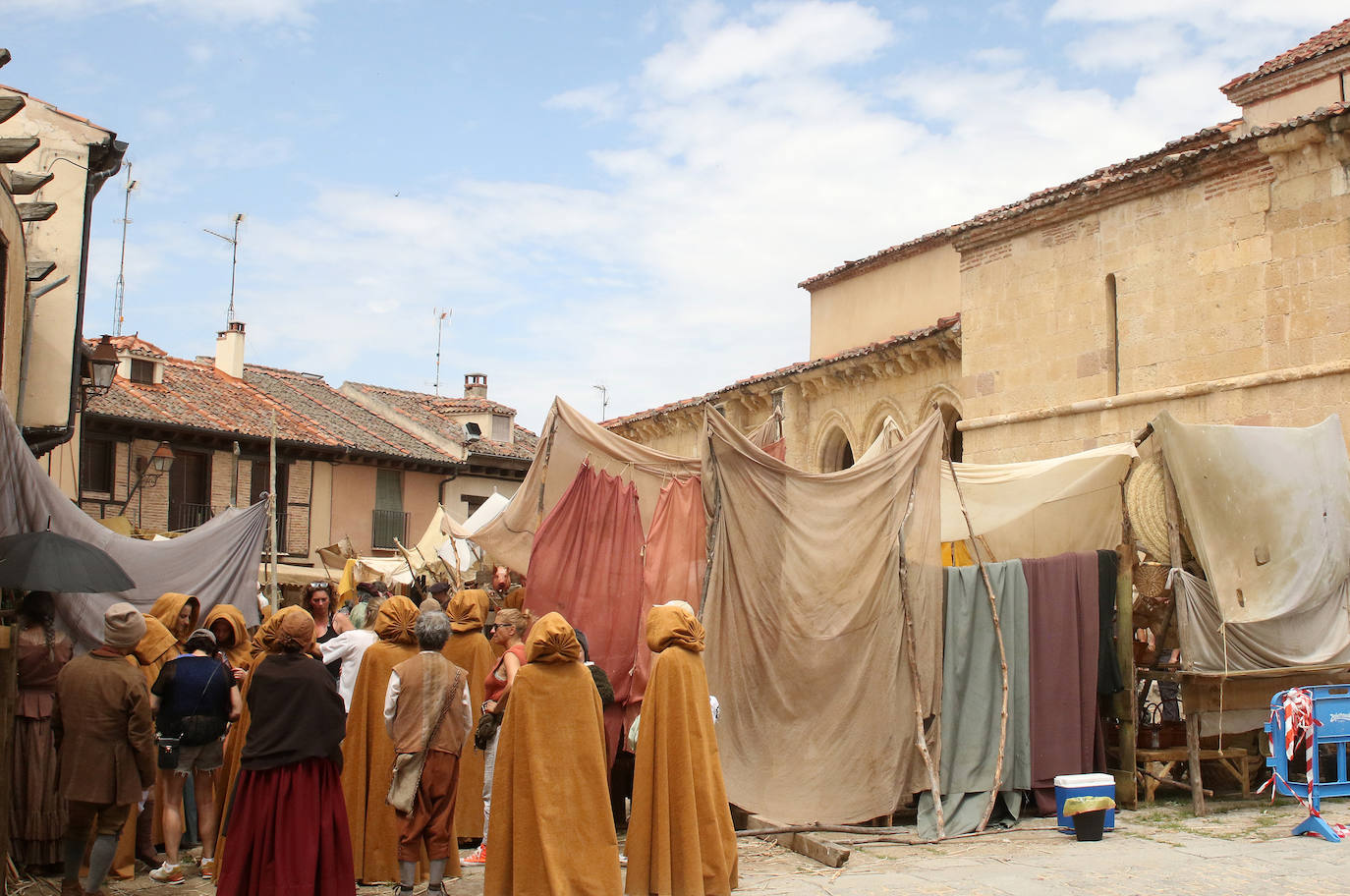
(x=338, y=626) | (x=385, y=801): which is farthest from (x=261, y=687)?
(x=338, y=626)

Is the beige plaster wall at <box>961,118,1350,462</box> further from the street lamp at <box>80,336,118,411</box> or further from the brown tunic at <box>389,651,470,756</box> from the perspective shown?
the street lamp at <box>80,336,118,411</box>

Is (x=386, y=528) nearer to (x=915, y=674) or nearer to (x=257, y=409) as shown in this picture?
(x=257, y=409)

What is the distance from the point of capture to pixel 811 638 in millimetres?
8367

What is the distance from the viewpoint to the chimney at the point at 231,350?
31078mm

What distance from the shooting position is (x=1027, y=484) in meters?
10.1

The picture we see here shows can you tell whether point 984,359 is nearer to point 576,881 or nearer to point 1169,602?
point 1169,602

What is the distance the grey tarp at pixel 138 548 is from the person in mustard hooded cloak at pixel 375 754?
7.01 ft

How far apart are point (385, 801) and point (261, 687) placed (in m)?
1.40

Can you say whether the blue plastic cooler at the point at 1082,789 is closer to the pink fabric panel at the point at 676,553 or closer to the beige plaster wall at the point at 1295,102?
the pink fabric panel at the point at 676,553

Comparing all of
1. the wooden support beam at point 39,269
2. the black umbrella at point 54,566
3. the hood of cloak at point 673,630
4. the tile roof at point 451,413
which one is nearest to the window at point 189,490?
the tile roof at point 451,413

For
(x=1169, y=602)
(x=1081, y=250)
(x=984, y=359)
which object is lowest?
(x=1169, y=602)

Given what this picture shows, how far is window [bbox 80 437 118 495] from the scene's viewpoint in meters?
24.6

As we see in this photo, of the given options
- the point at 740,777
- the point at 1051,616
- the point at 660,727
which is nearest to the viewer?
the point at 660,727

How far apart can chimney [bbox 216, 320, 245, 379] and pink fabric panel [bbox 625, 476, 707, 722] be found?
24.4m
